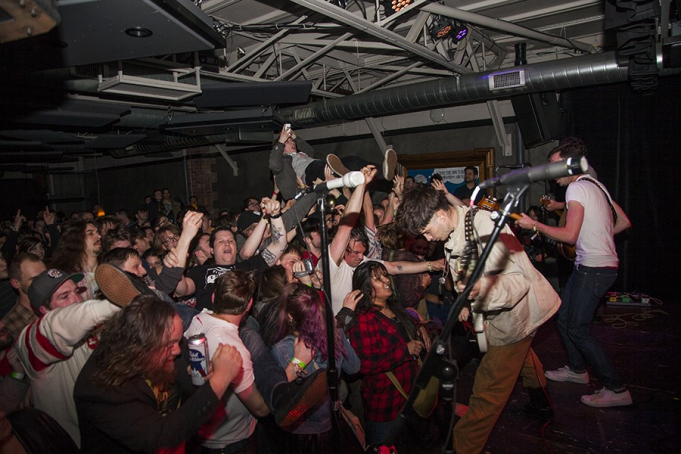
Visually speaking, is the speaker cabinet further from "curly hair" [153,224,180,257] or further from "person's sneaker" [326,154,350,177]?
"curly hair" [153,224,180,257]

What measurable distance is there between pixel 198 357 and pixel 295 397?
43 centimetres

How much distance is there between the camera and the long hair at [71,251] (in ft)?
10.0

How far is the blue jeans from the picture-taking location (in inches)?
113

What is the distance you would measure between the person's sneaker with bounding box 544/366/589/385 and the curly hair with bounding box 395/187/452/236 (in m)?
2.01

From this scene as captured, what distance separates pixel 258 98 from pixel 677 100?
5011mm

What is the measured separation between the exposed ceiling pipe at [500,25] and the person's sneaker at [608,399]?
3.44 metres

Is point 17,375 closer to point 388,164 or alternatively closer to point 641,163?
point 388,164

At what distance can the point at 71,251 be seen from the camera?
3150mm

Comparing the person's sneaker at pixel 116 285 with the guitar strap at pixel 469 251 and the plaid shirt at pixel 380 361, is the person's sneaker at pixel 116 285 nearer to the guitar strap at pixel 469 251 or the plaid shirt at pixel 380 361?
the plaid shirt at pixel 380 361

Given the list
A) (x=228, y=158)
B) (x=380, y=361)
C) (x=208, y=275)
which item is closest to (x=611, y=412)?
(x=380, y=361)

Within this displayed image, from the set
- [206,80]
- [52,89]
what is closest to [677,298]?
[206,80]

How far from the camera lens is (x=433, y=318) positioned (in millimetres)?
3857

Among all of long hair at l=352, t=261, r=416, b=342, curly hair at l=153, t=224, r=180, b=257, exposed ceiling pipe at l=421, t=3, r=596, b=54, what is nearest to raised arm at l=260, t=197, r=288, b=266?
long hair at l=352, t=261, r=416, b=342

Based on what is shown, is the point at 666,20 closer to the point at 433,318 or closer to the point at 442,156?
the point at 433,318
